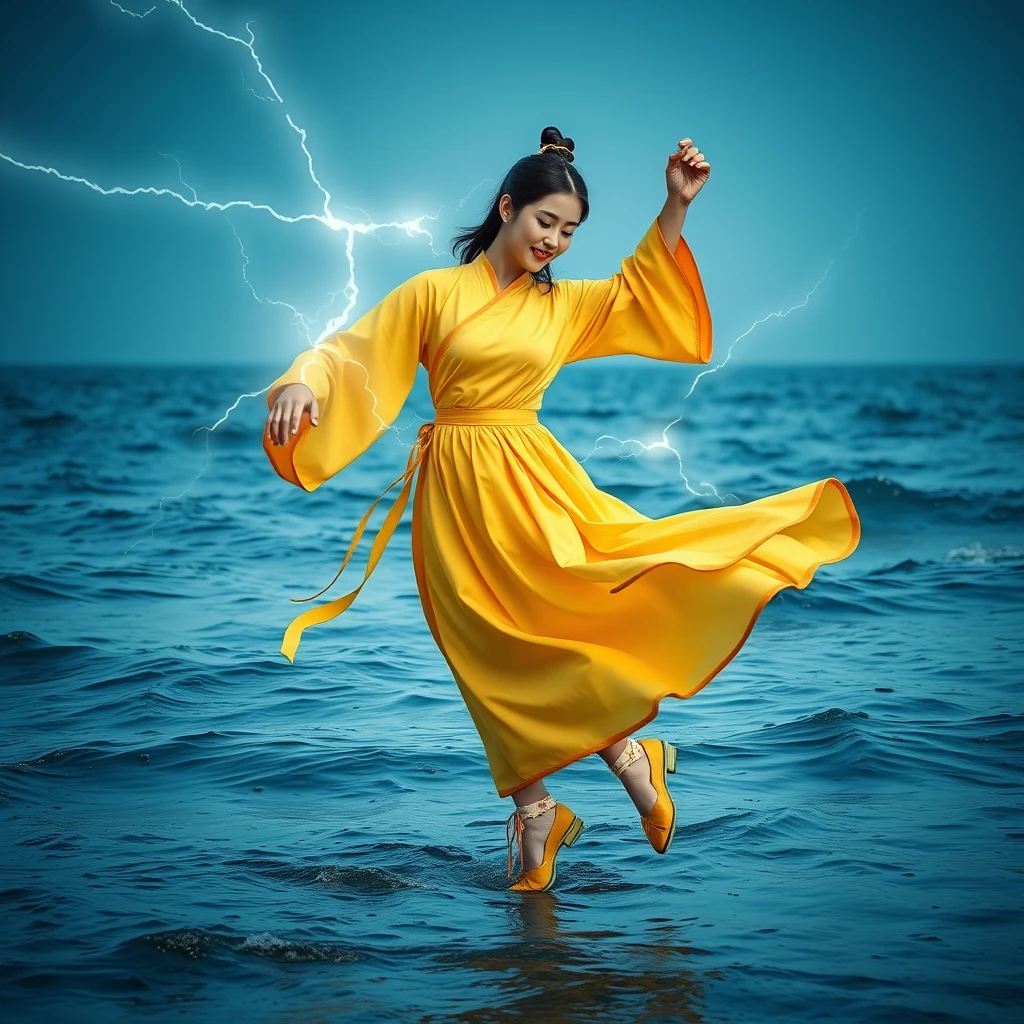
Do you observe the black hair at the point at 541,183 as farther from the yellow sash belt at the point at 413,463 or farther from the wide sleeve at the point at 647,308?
the yellow sash belt at the point at 413,463

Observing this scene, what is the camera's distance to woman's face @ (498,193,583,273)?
3.37 meters

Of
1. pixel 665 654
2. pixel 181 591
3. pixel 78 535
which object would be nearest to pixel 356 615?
pixel 181 591

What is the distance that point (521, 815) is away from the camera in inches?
136

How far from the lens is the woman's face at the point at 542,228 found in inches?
132

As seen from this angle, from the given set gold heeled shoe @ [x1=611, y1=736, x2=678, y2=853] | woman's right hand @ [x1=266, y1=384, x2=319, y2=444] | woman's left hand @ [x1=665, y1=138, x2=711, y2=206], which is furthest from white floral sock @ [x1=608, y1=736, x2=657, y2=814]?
woman's left hand @ [x1=665, y1=138, x2=711, y2=206]

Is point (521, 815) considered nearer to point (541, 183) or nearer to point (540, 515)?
point (540, 515)

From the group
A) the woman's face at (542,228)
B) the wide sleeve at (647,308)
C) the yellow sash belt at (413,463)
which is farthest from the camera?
the wide sleeve at (647,308)

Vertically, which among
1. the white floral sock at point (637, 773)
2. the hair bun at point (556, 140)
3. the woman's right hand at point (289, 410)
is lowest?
the white floral sock at point (637, 773)

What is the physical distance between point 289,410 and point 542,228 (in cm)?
83

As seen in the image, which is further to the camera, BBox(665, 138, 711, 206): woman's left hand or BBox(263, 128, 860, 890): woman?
BBox(665, 138, 711, 206): woman's left hand

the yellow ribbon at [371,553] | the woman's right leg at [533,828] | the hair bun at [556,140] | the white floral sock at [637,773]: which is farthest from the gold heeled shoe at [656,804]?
the hair bun at [556,140]

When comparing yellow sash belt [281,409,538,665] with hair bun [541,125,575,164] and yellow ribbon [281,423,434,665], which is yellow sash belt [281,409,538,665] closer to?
yellow ribbon [281,423,434,665]

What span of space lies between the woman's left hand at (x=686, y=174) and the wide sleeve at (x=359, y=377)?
0.71m

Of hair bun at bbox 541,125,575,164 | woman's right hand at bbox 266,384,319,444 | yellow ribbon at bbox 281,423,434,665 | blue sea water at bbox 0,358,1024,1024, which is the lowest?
blue sea water at bbox 0,358,1024,1024
